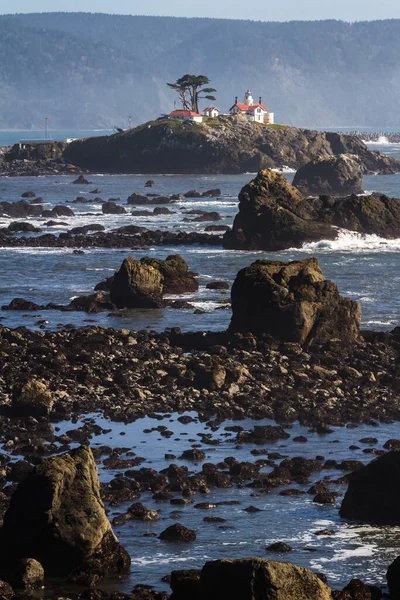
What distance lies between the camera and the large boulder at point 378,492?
28828mm

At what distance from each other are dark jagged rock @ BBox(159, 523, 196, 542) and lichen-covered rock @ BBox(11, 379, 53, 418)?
11.0 meters

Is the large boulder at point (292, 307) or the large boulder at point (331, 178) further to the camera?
the large boulder at point (331, 178)

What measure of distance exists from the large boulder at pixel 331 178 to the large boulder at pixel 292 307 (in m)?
98.4

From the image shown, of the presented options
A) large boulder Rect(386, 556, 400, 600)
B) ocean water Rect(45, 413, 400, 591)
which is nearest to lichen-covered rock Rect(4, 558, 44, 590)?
ocean water Rect(45, 413, 400, 591)

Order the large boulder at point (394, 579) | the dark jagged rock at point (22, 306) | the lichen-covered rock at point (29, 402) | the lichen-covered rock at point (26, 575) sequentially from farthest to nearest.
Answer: the dark jagged rock at point (22, 306) < the lichen-covered rock at point (29, 402) < the lichen-covered rock at point (26, 575) < the large boulder at point (394, 579)

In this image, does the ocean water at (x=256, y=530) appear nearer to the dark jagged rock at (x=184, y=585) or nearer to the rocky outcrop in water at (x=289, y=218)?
the dark jagged rock at (x=184, y=585)

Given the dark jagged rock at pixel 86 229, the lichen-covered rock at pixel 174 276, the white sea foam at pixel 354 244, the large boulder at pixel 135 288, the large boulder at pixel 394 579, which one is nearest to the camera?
the large boulder at pixel 394 579

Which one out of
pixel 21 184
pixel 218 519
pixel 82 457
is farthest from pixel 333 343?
pixel 21 184

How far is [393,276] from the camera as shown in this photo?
74.7m

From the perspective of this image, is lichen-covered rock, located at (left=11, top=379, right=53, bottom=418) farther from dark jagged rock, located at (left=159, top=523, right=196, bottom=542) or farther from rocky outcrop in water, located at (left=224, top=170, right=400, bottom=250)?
rocky outcrop in water, located at (left=224, top=170, right=400, bottom=250)

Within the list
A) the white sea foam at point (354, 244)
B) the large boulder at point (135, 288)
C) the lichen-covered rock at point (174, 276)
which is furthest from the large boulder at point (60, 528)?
the white sea foam at point (354, 244)

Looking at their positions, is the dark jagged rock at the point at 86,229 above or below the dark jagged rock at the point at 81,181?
below

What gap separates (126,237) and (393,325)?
41783 mm

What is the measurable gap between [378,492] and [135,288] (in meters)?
32.6
